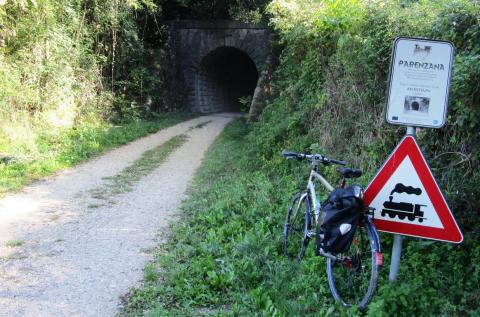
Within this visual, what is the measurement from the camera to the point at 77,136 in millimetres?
12383

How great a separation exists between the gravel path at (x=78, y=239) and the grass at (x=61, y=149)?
371mm

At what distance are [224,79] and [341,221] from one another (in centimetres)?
2580

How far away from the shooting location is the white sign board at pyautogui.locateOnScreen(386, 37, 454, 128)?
3.22 metres

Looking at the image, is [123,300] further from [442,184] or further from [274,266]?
[442,184]

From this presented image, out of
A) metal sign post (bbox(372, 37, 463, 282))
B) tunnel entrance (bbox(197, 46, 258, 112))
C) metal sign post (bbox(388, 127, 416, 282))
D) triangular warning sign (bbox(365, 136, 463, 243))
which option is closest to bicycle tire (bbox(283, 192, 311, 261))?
metal sign post (bbox(388, 127, 416, 282))

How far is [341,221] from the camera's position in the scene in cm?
344

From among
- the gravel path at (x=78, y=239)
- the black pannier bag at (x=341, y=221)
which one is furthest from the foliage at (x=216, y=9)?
the black pannier bag at (x=341, y=221)

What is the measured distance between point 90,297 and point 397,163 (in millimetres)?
2697

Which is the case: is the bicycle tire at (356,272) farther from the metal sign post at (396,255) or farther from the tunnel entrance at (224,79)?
the tunnel entrance at (224,79)

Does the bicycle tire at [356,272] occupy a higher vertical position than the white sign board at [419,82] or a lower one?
lower

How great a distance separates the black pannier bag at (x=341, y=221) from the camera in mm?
3404

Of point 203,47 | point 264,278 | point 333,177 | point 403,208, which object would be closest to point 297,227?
point 264,278

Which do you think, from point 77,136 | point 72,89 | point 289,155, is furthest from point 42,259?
point 72,89

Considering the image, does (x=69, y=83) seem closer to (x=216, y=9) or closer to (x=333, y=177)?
(x=333, y=177)
